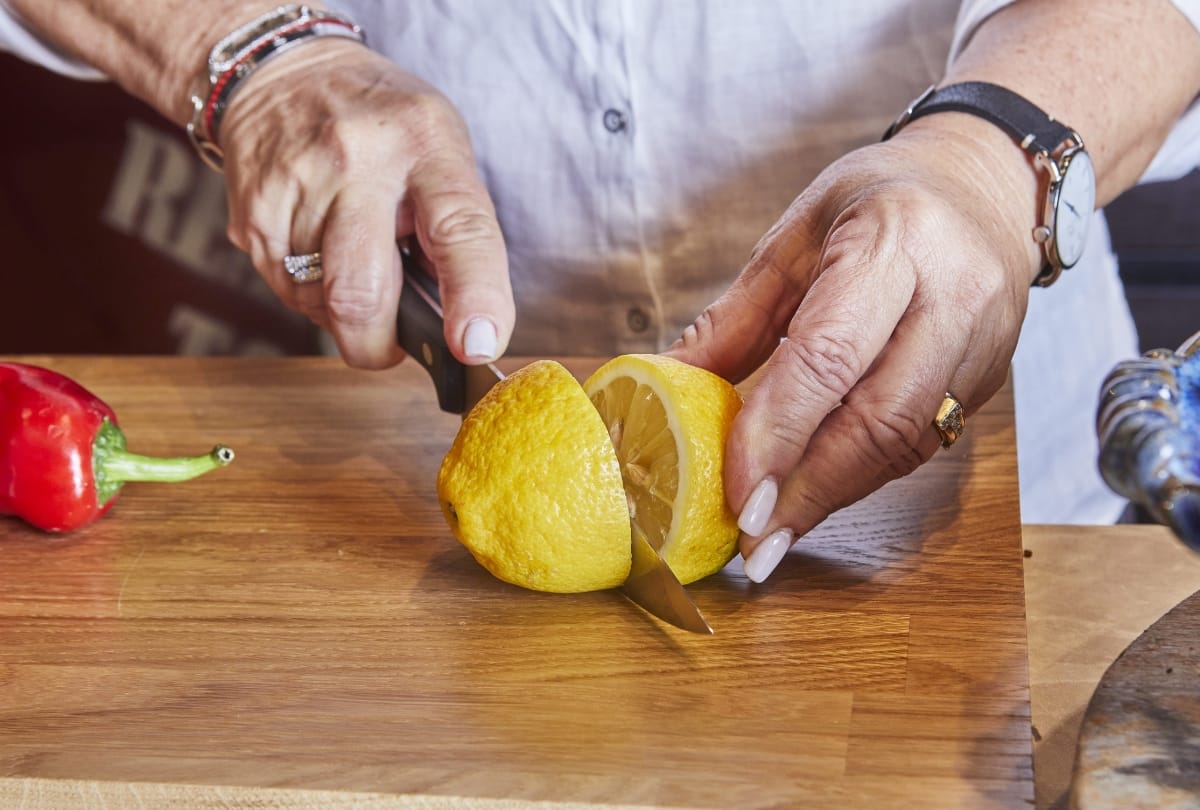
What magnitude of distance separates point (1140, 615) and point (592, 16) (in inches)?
29.1

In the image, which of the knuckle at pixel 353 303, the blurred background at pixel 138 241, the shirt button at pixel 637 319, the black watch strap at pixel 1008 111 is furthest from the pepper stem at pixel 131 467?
the blurred background at pixel 138 241

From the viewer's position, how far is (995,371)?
941mm

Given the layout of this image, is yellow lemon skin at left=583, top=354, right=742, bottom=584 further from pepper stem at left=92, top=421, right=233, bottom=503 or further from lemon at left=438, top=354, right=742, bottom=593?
pepper stem at left=92, top=421, right=233, bottom=503

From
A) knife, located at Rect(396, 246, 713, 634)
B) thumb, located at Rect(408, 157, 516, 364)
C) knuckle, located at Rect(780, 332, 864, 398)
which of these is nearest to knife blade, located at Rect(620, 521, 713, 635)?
knife, located at Rect(396, 246, 713, 634)

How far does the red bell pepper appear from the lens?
102 cm

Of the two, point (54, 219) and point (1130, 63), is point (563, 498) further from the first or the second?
point (54, 219)

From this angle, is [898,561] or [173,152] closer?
[898,561]

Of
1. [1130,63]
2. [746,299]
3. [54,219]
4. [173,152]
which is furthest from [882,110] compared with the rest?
[54,219]

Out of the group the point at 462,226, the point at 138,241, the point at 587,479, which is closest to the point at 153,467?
the point at 462,226

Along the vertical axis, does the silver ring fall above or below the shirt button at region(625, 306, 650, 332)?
above

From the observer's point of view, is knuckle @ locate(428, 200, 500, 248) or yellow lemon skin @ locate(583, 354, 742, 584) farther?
knuckle @ locate(428, 200, 500, 248)

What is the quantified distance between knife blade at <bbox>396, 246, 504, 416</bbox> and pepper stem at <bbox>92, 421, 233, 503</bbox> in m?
0.18

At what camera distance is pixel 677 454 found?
838mm

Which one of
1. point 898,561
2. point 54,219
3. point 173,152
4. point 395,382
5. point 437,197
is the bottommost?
point 54,219
